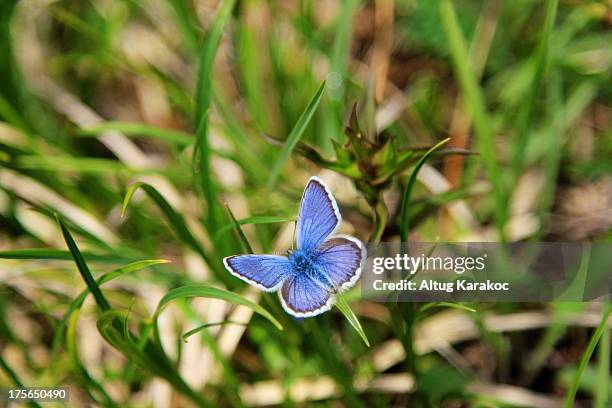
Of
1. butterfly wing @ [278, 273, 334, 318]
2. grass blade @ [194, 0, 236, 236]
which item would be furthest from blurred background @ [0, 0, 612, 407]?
butterfly wing @ [278, 273, 334, 318]

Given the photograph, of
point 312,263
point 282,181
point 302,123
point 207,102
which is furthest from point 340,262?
point 282,181

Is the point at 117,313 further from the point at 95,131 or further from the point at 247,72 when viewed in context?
the point at 247,72

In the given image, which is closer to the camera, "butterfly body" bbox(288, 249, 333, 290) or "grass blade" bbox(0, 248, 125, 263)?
"butterfly body" bbox(288, 249, 333, 290)

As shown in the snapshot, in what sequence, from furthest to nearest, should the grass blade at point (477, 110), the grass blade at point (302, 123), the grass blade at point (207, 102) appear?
the grass blade at point (477, 110), the grass blade at point (207, 102), the grass blade at point (302, 123)

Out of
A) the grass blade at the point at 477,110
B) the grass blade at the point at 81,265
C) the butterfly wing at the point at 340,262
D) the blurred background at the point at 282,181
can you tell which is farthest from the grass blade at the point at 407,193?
the grass blade at the point at 81,265

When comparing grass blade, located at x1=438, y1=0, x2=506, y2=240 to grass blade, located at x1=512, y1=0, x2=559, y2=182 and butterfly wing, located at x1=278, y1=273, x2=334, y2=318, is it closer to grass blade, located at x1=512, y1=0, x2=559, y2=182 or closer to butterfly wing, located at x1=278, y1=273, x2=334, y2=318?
grass blade, located at x1=512, y1=0, x2=559, y2=182

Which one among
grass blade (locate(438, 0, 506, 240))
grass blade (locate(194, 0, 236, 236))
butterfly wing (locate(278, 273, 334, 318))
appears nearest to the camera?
butterfly wing (locate(278, 273, 334, 318))

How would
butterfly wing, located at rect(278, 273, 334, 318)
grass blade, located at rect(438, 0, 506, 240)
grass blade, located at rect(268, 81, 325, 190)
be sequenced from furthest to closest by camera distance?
grass blade, located at rect(438, 0, 506, 240), grass blade, located at rect(268, 81, 325, 190), butterfly wing, located at rect(278, 273, 334, 318)

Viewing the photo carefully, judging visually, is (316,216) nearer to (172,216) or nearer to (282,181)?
(172,216)

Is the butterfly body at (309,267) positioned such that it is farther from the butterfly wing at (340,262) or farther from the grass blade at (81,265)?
the grass blade at (81,265)
